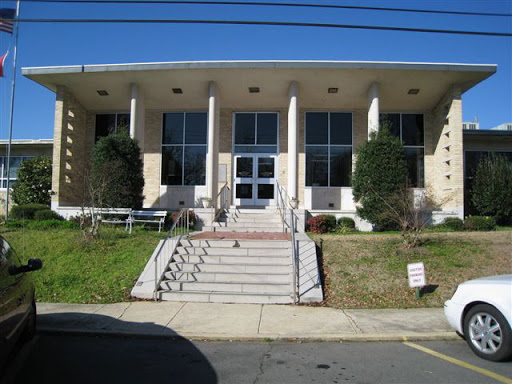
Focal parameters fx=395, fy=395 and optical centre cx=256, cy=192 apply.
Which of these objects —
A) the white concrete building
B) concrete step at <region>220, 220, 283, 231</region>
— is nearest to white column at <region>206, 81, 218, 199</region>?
the white concrete building

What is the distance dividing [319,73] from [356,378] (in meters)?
13.4

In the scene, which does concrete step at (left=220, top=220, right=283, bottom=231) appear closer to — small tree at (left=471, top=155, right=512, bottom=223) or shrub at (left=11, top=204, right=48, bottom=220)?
shrub at (left=11, top=204, right=48, bottom=220)

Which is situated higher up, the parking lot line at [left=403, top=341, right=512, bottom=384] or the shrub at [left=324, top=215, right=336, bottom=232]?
the shrub at [left=324, top=215, right=336, bottom=232]

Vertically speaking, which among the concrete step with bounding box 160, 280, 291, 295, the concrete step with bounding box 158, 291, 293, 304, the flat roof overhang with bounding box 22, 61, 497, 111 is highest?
the flat roof overhang with bounding box 22, 61, 497, 111

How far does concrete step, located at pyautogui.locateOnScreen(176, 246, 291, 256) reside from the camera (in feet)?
32.9

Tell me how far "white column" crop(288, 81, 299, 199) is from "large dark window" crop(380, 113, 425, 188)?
503cm

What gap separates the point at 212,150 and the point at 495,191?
471 inches

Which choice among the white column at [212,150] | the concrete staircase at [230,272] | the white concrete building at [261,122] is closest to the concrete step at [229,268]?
the concrete staircase at [230,272]

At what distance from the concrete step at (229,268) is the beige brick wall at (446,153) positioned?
9.10 metres

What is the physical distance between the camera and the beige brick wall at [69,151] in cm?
1750

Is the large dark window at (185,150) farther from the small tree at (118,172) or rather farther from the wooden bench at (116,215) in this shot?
the wooden bench at (116,215)

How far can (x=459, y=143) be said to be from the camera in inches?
647

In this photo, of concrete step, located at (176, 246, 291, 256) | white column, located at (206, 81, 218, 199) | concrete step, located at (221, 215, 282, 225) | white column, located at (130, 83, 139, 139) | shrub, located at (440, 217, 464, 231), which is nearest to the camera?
concrete step, located at (176, 246, 291, 256)

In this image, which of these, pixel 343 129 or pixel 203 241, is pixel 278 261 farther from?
pixel 343 129
